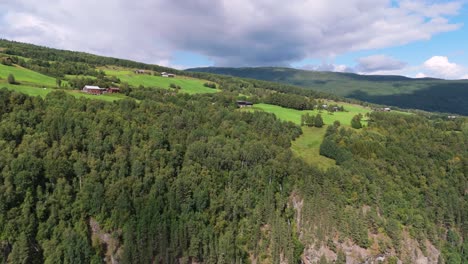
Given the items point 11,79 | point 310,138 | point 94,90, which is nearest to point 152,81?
point 94,90

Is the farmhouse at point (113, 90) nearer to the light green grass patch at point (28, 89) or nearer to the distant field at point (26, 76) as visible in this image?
the distant field at point (26, 76)

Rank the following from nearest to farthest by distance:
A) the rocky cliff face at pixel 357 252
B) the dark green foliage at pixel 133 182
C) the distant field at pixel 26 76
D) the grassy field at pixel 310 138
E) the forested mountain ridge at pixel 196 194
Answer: the dark green foliage at pixel 133 182, the forested mountain ridge at pixel 196 194, the rocky cliff face at pixel 357 252, the grassy field at pixel 310 138, the distant field at pixel 26 76

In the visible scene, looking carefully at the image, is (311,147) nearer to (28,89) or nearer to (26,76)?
(28,89)

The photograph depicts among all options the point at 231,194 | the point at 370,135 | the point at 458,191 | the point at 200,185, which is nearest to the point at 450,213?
the point at 458,191

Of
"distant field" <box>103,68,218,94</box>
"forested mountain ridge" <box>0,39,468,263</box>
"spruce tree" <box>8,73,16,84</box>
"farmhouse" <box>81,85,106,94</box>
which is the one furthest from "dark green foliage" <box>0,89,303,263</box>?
"distant field" <box>103,68,218,94</box>

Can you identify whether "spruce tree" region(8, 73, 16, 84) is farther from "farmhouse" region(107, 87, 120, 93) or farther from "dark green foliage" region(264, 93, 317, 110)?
"dark green foliage" region(264, 93, 317, 110)

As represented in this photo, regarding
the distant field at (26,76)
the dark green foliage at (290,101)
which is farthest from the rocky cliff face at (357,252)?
the distant field at (26,76)

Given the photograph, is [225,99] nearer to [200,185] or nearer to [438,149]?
[200,185]
